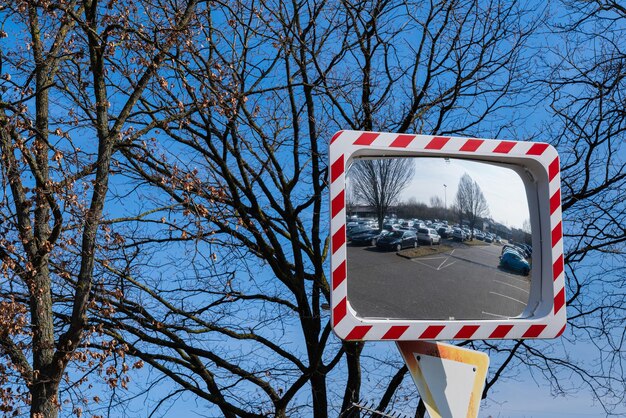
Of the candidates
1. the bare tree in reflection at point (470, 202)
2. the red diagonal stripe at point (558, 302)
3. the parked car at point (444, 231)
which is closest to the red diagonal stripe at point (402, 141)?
the bare tree in reflection at point (470, 202)

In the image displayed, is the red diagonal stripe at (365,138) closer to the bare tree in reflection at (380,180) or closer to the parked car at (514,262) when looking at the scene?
the bare tree in reflection at (380,180)

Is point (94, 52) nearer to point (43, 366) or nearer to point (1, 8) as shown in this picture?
point (1, 8)

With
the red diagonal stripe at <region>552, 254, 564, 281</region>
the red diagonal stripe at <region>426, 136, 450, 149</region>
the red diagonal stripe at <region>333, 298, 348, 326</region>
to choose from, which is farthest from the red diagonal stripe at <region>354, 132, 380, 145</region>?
the red diagonal stripe at <region>552, 254, 564, 281</region>

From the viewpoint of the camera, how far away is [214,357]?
12.1 meters

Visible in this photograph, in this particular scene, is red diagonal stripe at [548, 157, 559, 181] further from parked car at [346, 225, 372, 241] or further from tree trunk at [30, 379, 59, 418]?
tree trunk at [30, 379, 59, 418]

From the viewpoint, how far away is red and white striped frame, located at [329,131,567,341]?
160 inches

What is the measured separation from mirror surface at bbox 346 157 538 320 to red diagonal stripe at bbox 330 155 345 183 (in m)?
0.10

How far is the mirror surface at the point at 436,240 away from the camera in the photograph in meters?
4.17

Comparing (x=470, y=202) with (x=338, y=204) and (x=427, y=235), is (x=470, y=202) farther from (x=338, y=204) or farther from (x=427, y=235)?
(x=338, y=204)

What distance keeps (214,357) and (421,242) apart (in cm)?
842

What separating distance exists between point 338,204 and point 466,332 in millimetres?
1073

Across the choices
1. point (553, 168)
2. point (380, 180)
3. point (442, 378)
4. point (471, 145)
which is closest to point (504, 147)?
point (471, 145)

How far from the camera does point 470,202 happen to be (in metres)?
4.41

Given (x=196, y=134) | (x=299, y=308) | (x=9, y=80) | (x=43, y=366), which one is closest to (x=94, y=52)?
(x=9, y=80)
